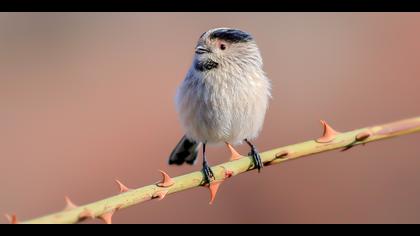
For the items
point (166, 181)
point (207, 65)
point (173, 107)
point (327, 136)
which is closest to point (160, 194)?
point (166, 181)

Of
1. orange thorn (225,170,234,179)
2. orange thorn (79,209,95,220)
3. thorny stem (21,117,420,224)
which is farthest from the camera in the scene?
orange thorn (225,170,234,179)

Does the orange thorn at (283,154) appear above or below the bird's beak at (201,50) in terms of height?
below

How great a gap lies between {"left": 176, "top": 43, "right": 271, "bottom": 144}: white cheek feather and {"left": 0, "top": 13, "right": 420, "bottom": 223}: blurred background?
2588mm

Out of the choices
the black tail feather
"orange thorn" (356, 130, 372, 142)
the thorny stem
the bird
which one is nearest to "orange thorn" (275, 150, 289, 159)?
the thorny stem

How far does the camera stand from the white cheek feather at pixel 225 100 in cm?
Answer: 486

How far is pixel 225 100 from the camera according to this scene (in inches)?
191

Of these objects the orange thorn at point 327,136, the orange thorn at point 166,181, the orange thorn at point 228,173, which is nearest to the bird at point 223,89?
the orange thorn at point 228,173

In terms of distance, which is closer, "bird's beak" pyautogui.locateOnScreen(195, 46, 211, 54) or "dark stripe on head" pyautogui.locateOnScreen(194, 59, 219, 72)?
"bird's beak" pyautogui.locateOnScreen(195, 46, 211, 54)

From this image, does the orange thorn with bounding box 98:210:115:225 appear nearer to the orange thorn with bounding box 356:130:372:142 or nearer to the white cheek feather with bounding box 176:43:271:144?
the orange thorn with bounding box 356:130:372:142

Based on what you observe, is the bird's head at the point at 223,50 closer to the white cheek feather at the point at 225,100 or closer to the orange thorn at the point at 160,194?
the white cheek feather at the point at 225,100

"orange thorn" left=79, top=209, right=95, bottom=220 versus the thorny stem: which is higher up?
"orange thorn" left=79, top=209, right=95, bottom=220

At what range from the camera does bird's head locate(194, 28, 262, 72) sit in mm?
4820

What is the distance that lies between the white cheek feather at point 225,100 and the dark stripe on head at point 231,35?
142 millimetres
